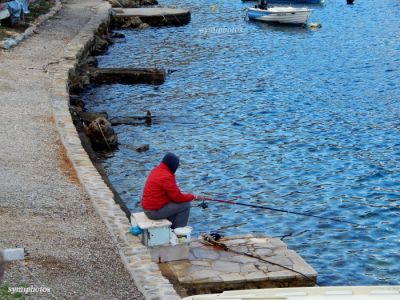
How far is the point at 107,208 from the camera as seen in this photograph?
48.3ft

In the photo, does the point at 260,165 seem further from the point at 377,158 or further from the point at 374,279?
the point at 374,279

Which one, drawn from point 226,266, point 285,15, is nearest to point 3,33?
point 226,266

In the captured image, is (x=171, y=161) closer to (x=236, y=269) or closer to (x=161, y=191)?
(x=161, y=191)

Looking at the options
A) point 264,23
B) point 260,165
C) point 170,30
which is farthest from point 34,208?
point 264,23

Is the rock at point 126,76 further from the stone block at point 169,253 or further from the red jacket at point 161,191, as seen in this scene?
the stone block at point 169,253

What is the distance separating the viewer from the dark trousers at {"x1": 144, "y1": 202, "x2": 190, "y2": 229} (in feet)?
46.6

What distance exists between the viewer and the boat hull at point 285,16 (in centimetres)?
5322

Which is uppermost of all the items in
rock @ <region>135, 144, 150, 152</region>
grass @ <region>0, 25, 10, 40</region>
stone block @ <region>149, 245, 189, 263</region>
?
grass @ <region>0, 25, 10, 40</region>

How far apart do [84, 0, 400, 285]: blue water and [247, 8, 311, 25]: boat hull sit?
3261 millimetres

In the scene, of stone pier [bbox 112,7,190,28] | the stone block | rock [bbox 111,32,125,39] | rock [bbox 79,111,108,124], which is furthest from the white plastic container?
stone pier [bbox 112,7,190,28]

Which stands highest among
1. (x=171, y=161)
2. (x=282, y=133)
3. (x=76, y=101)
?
(x=171, y=161)

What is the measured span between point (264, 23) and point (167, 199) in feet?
137

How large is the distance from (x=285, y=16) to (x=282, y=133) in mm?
27890

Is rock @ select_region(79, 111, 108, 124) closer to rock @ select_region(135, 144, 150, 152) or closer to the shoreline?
rock @ select_region(135, 144, 150, 152)
